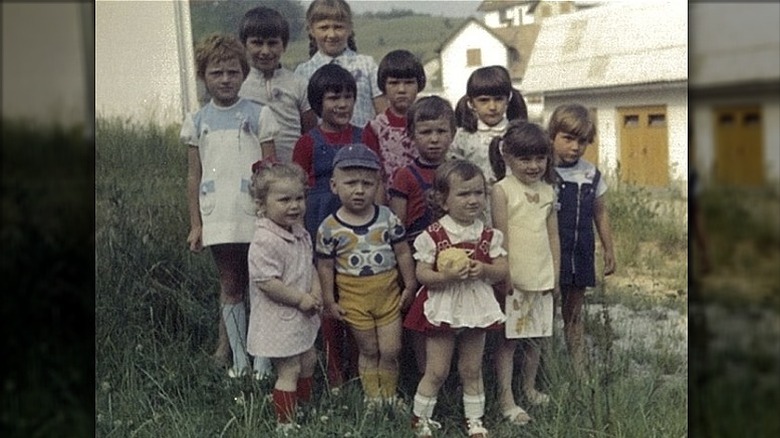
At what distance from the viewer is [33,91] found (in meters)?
5.59

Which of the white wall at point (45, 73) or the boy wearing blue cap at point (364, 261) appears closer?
the boy wearing blue cap at point (364, 261)


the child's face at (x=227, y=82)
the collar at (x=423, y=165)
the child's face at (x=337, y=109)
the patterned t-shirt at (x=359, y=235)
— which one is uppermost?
the child's face at (x=227, y=82)

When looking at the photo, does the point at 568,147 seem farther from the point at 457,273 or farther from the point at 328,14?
the point at 328,14

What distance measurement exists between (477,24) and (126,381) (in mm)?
1365

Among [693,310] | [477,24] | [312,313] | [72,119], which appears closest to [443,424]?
A: [312,313]

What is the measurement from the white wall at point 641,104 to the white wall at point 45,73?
328cm

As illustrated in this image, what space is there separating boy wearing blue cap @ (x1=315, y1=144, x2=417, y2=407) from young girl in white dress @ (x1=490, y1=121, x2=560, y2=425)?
0.90 ft

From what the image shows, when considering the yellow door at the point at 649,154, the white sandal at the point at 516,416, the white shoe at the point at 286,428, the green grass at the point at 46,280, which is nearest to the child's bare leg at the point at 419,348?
the white sandal at the point at 516,416

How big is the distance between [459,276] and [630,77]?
2.32ft

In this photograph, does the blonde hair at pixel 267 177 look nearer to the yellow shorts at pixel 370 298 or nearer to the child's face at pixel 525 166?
the yellow shorts at pixel 370 298

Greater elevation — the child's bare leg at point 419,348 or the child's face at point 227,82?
the child's face at point 227,82

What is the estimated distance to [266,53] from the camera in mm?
3000

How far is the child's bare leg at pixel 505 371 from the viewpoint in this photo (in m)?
3.02

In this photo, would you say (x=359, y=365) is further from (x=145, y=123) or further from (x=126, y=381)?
(x=145, y=123)
